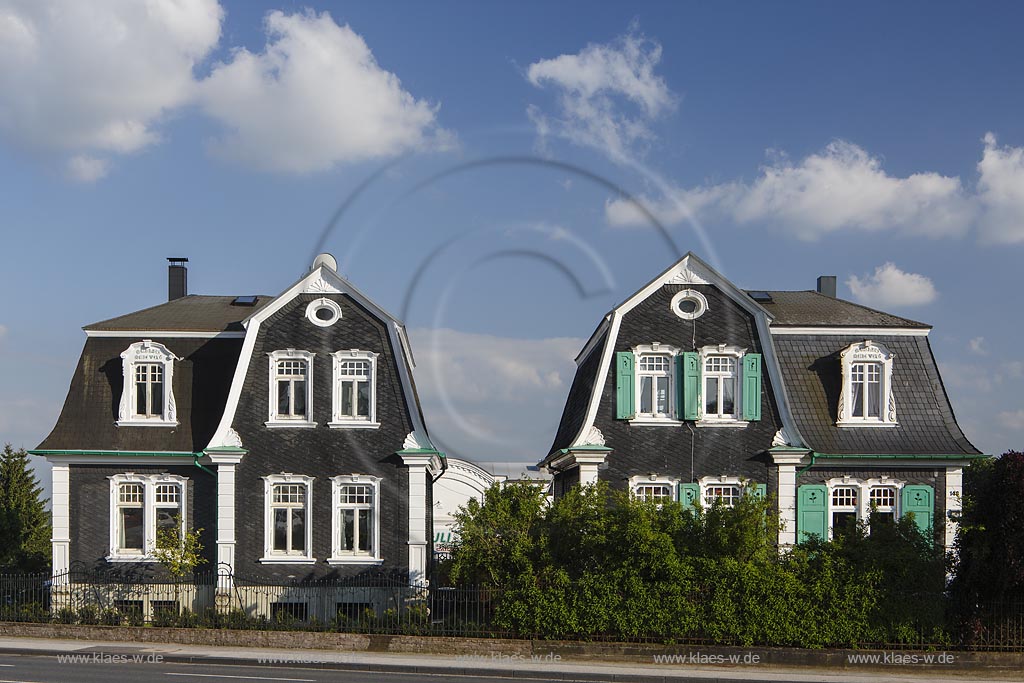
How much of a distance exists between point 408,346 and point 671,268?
9.19m

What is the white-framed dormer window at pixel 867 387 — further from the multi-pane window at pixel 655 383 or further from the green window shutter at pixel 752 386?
the multi-pane window at pixel 655 383

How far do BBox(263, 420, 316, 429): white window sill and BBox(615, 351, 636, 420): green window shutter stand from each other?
31.3 feet

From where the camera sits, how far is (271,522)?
31875mm

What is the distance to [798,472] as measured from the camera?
31453 millimetres

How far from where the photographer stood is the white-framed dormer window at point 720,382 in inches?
1251

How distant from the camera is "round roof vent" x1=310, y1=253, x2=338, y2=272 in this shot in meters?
33.1

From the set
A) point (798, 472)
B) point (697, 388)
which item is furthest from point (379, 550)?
point (798, 472)

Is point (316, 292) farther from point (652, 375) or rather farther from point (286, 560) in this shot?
point (652, 375)

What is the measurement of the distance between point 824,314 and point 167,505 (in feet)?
72.2

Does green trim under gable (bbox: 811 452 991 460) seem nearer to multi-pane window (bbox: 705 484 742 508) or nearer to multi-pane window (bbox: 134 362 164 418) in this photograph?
multi-pane window (bbox: 705 484 742 508)

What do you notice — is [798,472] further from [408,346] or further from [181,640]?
[181,640]

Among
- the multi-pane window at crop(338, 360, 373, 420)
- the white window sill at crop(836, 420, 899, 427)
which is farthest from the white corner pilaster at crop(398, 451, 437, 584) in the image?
the white window sill at crop(836, 420, 899, 427)

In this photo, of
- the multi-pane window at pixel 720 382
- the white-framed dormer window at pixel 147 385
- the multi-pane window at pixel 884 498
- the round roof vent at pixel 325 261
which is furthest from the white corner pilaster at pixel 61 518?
the multi-pane window at pixel 884 498

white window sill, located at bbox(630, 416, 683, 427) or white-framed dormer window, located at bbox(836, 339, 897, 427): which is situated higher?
white-framed dormer window, located at bbox(836, 339, 897, 427)
